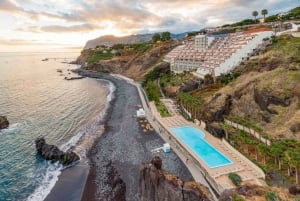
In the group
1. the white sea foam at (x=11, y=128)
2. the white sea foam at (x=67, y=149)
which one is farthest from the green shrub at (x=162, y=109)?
the white sea foam at (x=11, y=128)

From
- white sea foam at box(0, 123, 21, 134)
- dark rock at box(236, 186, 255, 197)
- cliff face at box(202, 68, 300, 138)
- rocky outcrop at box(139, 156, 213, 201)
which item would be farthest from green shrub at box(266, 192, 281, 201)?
white sea foam at box(0, 123, 21, 134)

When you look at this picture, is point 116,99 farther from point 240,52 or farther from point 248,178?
point 248,178

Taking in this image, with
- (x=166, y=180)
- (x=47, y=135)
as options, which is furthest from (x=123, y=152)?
(x=166, y=180)

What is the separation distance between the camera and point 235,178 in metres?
30.7

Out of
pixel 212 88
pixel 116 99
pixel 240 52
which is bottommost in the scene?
pixel 116 99

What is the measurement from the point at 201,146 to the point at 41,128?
35134mm

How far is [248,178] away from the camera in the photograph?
102 feet

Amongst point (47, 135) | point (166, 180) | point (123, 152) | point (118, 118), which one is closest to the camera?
point (166, 180)

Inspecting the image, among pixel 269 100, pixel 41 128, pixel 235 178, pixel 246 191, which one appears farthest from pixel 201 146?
pixel 41 128

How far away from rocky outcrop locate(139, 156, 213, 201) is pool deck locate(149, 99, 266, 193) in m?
9.54

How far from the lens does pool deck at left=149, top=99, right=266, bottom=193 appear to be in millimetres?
31034

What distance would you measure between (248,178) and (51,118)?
49.6m

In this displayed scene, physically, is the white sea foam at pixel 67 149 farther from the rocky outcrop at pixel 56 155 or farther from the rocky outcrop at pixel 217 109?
the rocky outcrop at pixel 217 109

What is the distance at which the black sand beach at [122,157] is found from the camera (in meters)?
33.9
